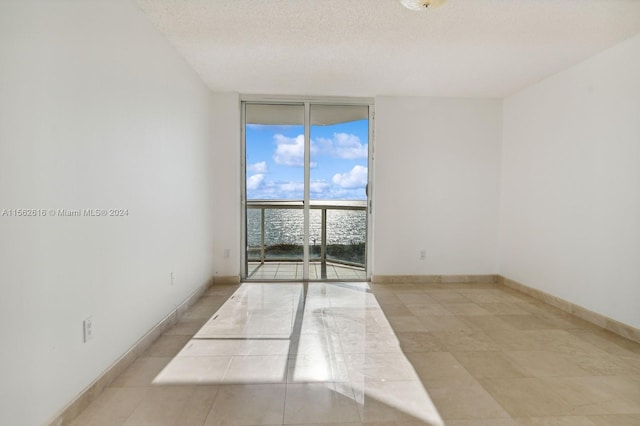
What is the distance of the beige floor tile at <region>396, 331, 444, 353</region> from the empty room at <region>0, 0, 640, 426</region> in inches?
2.2

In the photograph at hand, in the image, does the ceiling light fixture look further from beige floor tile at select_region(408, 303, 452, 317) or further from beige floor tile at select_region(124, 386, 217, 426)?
beige floor tile at select_region(124, 386, 217, 426)

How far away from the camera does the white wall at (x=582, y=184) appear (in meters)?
2.65

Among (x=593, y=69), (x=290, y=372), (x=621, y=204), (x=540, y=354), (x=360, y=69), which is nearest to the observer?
(x=290, y=372)

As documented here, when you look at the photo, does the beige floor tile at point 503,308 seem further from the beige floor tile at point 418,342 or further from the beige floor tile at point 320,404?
the beige floor tile at point 320,404

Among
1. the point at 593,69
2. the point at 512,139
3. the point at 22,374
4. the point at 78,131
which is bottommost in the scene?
the point at 22,374

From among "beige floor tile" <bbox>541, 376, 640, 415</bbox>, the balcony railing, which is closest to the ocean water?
the balcony railing

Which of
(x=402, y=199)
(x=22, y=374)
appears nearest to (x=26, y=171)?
(x=22, y=374)

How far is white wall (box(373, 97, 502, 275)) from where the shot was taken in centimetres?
427

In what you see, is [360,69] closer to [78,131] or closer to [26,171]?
[78,131]

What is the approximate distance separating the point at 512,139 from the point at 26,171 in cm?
460

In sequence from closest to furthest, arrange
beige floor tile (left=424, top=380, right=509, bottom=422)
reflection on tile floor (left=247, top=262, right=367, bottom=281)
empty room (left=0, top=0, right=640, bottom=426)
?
1. empty room (left=0, top=0, right=640, bottom=426)
2. beige floor tile (left=424, top=380, right=509, bottom=422)
3. reflection on tile floor (left=247, top=262, right=367, bottom=281)

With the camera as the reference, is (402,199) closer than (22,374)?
No

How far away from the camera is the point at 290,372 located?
206 cm

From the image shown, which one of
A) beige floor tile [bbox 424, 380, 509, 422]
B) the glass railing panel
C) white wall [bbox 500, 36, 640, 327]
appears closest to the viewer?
beige floor tile [bbox 424, 380, 509, 422]
